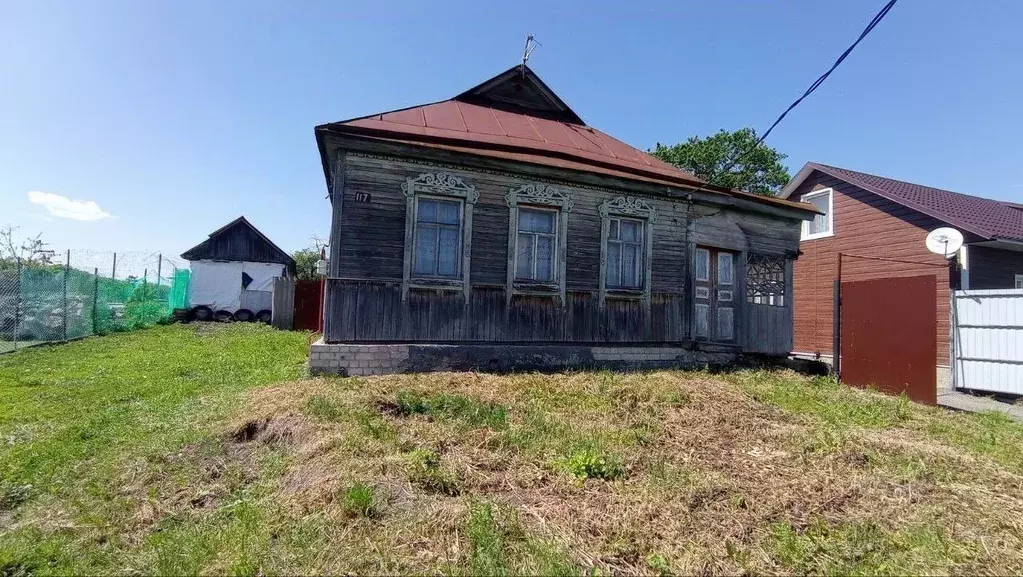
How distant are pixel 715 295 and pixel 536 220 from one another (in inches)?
174

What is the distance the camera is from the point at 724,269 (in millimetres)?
10477

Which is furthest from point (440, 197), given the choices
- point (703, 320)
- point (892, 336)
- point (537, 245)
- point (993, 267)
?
point (993, 267)

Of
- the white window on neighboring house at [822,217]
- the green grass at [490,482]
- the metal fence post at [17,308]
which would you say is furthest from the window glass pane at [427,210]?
the white window on neighboring house at [822,217]

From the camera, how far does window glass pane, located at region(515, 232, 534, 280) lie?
28.4ft

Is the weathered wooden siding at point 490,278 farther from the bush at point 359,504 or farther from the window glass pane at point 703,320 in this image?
the bush at point 359,504

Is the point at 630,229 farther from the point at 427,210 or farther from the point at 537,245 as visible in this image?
the point at 427,210

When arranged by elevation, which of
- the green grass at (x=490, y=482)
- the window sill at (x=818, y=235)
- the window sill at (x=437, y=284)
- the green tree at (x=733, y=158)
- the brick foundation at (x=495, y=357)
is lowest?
the green grass at (x=490, y=482)

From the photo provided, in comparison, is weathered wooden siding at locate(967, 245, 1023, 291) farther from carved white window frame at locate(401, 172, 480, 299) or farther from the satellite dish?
carved white window frame at locate(401, 172, 480, 299)

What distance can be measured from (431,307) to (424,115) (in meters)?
3.93

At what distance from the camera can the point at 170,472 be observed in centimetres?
390

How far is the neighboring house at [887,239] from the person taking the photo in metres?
11.8

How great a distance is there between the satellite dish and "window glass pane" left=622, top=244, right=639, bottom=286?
5379 mm

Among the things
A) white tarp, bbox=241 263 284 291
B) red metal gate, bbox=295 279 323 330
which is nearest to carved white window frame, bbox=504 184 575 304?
red metal gate, bbox=295 279 323 330

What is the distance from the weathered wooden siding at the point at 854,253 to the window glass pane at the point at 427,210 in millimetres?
11931
